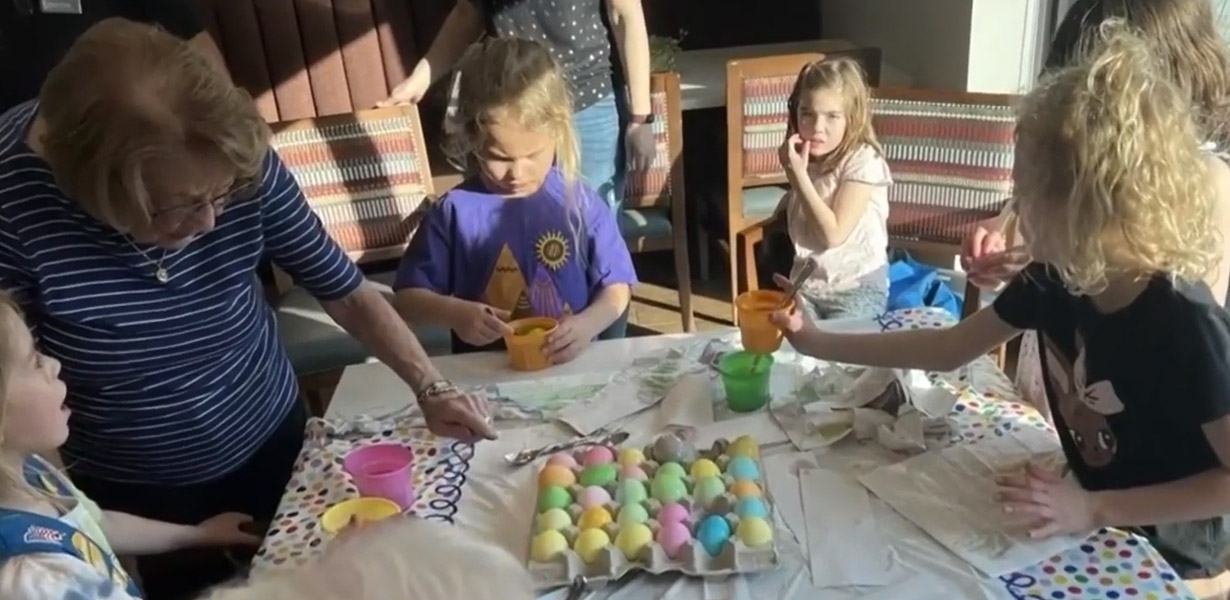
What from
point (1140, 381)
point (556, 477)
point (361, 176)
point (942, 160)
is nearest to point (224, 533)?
point (556, 477)

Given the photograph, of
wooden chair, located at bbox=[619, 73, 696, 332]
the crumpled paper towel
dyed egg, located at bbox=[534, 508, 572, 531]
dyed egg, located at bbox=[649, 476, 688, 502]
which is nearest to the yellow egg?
dyed egg, located at bbox=[534, 508, 572, 531]

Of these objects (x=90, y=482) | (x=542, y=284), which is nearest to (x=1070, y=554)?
(x=542, y=284)

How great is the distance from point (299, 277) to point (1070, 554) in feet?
3.52

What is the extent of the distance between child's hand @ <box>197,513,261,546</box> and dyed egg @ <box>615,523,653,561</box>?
535 mm

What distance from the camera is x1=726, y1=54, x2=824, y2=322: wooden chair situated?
303 cm

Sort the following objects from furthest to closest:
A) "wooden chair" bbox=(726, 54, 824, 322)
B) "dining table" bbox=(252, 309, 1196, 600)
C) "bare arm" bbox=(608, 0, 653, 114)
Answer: "wooden chair" bbox=(726, 54, 824, 322)
"bare arm" bbox=(608, 0, 653, 114)
"dining table" bbox=(252, 309, 1196, 600)

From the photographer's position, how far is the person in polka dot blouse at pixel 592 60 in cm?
268

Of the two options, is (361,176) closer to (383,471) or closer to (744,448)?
(383,471)

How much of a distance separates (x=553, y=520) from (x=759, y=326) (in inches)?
19.7

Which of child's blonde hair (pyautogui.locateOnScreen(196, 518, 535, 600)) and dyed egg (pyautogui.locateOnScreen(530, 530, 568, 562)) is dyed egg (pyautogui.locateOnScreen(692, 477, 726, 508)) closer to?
dyed egg (pyautogui.locateOnScreen(530, 530, 568, 562))

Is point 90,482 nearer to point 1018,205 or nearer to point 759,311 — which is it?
point 759,311

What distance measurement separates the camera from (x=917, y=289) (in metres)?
2.60

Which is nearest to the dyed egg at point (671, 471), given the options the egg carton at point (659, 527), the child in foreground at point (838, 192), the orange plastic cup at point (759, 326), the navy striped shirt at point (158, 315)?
the egg carton at point (659, 527)

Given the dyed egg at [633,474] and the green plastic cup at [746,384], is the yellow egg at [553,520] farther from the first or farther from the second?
the green plastic cup at [746,384]
